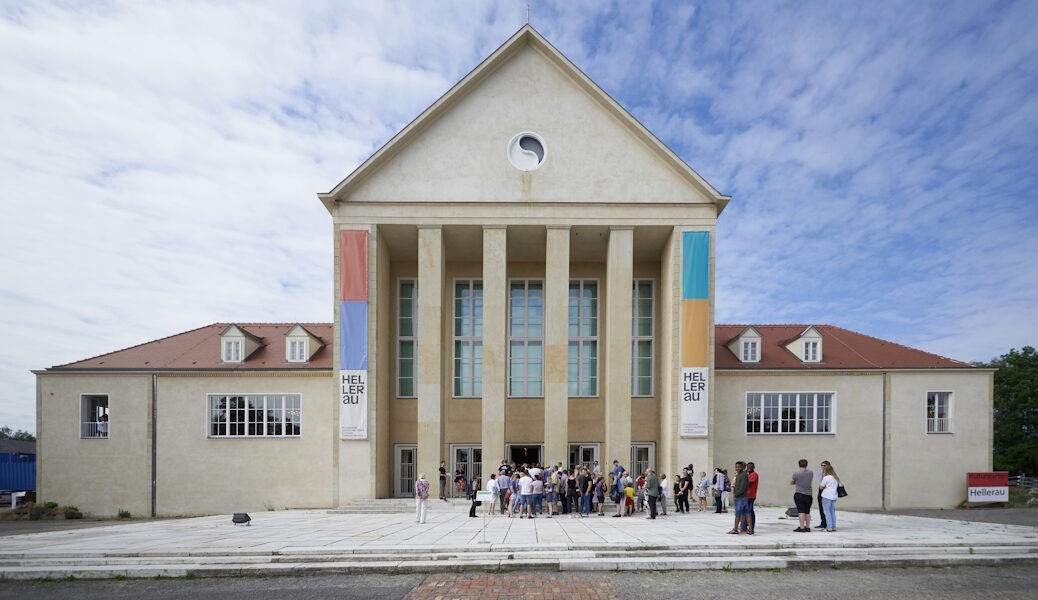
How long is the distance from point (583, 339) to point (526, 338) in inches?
111

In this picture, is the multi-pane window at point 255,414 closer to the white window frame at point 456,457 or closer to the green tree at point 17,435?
the white window frame at point 456,457

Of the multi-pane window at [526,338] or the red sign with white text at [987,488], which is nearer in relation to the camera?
the red sign with white text at [987,488]

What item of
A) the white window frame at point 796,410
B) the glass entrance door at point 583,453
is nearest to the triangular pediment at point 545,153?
the white window frame at point 796,410

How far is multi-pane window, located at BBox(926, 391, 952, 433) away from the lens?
86.4ft

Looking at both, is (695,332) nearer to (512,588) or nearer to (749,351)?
(749,351)

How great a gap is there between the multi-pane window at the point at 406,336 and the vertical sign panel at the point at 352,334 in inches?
138

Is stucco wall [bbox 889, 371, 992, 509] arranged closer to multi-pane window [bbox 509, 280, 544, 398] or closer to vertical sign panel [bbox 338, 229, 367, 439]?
multi-pane window [bbox 509, 280, 544, 398]

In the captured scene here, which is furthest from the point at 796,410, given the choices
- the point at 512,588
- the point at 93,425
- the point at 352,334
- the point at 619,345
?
the point at 93,425

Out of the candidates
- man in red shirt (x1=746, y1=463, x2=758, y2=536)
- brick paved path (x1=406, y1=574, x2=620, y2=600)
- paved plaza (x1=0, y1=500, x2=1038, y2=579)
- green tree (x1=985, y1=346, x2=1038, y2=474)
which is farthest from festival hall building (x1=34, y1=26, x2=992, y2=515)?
green tree (x1=985, y1=346, x2=1038, y2=474)

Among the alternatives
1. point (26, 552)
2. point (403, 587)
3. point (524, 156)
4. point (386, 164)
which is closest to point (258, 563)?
point (403, 587)

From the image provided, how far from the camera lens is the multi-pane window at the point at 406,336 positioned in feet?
85.5

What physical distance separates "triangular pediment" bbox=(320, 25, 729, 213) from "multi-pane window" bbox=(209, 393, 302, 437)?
9.67 meters

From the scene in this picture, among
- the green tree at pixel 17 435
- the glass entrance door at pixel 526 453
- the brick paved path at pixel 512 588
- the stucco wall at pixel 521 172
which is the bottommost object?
the green tree at pixel 17 435

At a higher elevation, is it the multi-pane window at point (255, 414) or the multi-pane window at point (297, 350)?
the multi-pane window at point (297, 350)
